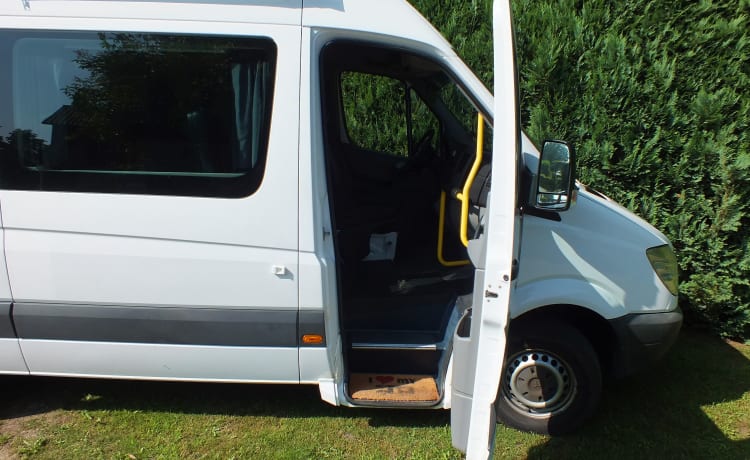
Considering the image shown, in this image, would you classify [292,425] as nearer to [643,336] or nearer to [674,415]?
[643,336]

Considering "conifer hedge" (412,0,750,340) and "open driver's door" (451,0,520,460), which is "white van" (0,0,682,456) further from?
"conifer hedge" (412,0,750,340)

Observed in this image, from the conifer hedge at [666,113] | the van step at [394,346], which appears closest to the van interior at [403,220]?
the van step at [394,346]

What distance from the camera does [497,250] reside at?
199 cm

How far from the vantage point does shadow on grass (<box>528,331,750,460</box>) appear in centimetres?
289

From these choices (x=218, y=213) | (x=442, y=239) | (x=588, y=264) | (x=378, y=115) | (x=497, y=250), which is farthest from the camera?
(x=378, y=115)

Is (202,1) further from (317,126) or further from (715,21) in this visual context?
(715,21)

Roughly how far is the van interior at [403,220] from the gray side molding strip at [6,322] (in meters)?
1.60

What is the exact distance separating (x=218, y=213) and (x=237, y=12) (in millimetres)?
920

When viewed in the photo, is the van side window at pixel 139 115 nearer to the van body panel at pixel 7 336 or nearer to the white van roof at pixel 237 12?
the white van roof at pixel 237 12

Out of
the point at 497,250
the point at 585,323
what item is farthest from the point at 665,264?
the point at 497,250

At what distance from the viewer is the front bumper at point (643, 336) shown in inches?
110

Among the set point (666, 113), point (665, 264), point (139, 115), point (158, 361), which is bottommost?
point (158, 361)

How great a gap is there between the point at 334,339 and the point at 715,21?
341 cm

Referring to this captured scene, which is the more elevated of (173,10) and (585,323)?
(173,10)
